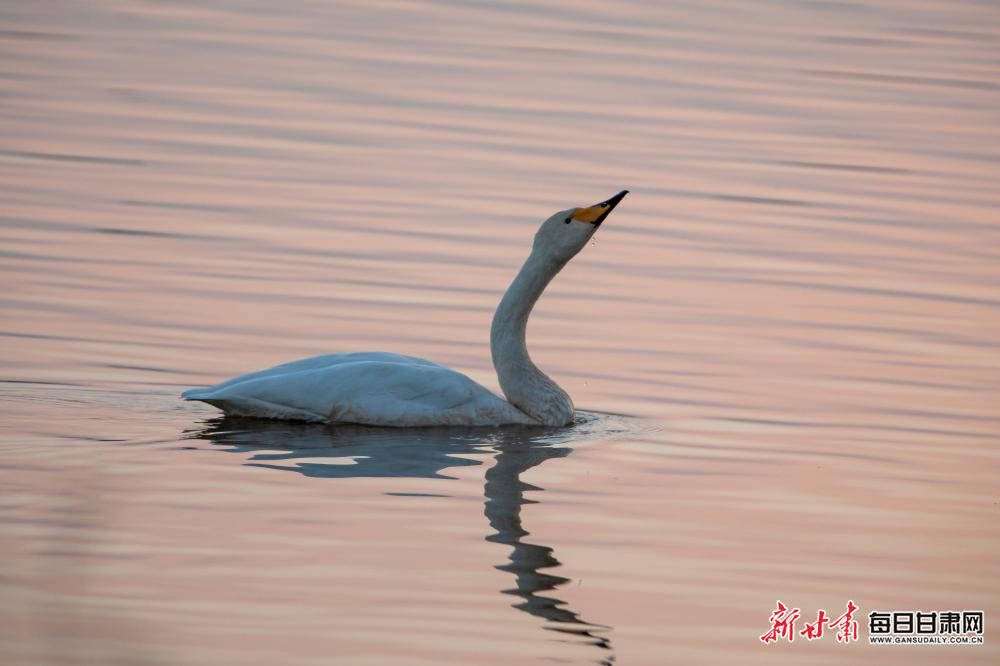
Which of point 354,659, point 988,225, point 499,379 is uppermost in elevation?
point 988,225

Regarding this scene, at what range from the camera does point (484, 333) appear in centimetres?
1256

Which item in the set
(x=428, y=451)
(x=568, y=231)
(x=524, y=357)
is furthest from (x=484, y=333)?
(x=428, y=451)

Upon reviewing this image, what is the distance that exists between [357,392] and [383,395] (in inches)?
5.1

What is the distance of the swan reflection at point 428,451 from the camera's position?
28.4 feet

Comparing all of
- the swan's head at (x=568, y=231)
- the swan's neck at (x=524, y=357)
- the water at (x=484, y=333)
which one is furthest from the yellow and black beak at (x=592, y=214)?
the water at (x=484, y=333)

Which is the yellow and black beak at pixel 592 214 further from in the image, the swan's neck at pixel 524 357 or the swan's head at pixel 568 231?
the swan's neck at pixel 524 357

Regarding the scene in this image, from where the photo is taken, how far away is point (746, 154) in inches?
741

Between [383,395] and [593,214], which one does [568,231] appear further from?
[383,395]

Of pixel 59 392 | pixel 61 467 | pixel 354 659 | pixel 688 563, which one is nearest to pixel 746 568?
pixel 688 563

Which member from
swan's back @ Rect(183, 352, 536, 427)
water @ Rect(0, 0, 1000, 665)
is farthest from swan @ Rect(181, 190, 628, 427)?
water @ Rect(0, 0, 1000, 665)

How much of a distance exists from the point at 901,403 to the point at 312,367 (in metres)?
3.23

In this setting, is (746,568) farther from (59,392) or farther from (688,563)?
(59,392)

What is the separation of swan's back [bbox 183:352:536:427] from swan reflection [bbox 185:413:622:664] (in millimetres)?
74

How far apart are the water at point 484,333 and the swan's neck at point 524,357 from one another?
20 cm
